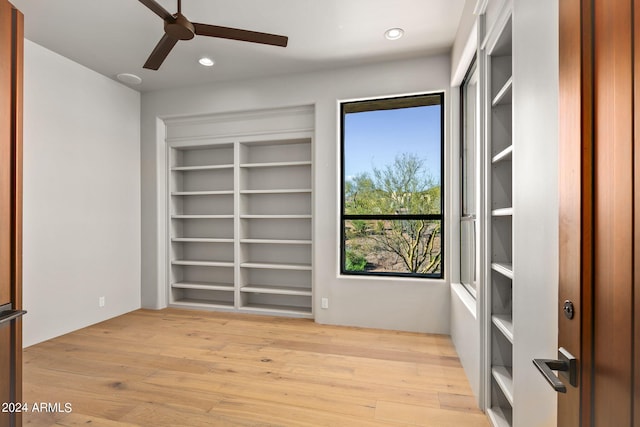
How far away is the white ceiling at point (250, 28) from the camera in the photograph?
103 inches

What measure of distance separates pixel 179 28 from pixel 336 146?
6.57 ft

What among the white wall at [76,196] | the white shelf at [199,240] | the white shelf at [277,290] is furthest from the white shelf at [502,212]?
the white wall at [76,196]

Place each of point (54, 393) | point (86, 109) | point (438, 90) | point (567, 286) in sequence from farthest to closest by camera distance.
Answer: point (86, 109)
point (438, 90)
point (54, 393)
point (567, 286)

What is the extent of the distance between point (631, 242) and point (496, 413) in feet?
6.08

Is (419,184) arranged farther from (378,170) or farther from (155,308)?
Result: (155,308)

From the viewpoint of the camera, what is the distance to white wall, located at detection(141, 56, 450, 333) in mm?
3432

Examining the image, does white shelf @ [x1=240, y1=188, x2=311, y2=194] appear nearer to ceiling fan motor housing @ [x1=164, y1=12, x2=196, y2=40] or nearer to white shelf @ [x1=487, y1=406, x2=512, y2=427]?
ceiling fan motor housing @ [x1=164, y1=12, x2=196, y2=40]

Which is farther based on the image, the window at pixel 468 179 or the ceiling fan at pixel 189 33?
the window at pixel 468 179

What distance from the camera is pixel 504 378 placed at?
1.85 m

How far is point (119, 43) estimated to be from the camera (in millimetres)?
3156

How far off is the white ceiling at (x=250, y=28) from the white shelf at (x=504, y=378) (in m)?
2.70

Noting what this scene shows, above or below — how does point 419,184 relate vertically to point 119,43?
below

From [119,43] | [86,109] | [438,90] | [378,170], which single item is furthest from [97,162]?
[438,90]

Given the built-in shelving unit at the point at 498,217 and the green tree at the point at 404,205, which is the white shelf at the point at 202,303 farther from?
the built-in shelving unit at the point at 498,217
